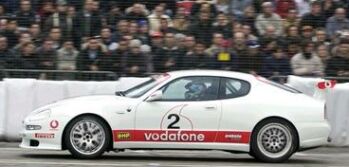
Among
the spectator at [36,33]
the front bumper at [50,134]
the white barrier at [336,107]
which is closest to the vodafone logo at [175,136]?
the front bumper at [50,134]

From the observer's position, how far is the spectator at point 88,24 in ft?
Answer: 49.1

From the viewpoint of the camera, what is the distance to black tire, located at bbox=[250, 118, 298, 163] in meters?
11.2

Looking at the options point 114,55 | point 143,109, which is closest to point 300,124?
point 143,109

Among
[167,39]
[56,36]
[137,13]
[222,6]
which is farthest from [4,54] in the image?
[222,6]

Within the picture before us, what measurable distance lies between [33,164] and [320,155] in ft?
16.5

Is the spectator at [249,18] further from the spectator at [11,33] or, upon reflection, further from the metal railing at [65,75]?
the spectator at [11,33]

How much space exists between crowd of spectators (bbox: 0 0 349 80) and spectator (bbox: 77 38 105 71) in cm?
2

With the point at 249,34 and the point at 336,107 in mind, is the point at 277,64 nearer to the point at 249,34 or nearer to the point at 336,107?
the point at 249,34

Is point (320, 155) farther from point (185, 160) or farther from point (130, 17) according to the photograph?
point (130, 17)

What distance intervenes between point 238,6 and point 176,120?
4.81 meters

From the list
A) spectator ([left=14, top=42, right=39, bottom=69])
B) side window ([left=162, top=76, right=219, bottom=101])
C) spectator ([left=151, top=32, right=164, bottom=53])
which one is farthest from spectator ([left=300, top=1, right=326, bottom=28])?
spectator ([left=14, top=42, right=39, bottom=69])

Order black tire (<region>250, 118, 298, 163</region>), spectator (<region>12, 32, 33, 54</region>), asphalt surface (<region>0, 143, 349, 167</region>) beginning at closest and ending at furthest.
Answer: asphalt surface (<region>0, 143, 349, 167</region>) < black tire (<region>250, 118, 298, 163</region>) < spectator (<region>12, 32, 33, 54</region>)

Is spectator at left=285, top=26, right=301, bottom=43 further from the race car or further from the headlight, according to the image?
the headlight

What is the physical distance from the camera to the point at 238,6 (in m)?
15.2
